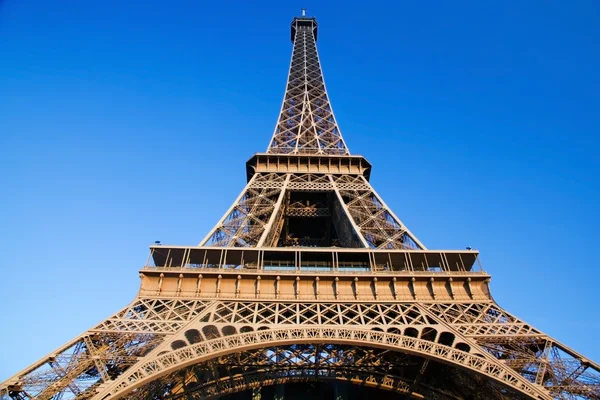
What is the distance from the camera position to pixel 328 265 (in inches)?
794

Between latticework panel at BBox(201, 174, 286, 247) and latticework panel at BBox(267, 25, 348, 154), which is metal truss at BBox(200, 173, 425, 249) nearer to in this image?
latticework panel at BBox(201, 174, 286, 247)

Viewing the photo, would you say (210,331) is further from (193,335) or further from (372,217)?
(372,217)

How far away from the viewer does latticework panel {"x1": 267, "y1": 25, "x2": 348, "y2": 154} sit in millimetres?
31539

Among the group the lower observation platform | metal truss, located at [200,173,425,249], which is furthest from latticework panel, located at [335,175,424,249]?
the lower observation platform

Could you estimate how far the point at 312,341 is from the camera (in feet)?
47.3

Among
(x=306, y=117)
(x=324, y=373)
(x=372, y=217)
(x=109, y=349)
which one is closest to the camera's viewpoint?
(x=109, y=349)

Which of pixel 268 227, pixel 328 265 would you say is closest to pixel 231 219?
pixel 268 227

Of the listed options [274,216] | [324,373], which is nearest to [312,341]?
[324,373]

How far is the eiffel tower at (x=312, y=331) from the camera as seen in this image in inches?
528

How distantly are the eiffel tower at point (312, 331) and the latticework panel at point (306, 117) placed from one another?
8.16 m

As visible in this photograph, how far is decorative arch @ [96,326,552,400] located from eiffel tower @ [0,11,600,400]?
39mm

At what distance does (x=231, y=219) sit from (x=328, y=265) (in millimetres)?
6193

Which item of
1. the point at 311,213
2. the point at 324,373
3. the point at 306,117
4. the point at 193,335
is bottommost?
the point at 324,373

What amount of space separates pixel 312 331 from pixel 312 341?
0.37 meters
